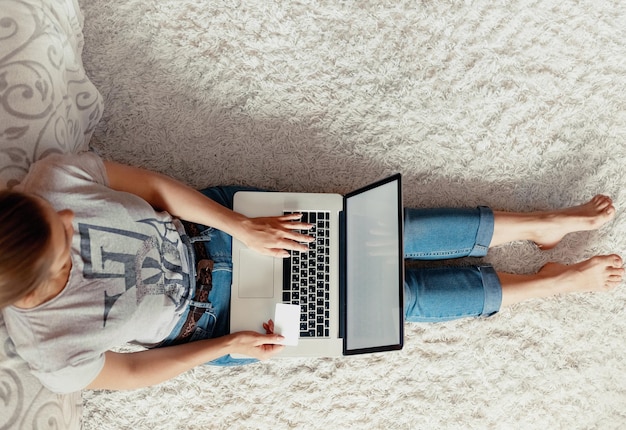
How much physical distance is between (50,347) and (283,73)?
871mm

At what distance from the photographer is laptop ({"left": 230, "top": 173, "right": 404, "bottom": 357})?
1073 millimetres

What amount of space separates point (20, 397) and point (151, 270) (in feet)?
0.96

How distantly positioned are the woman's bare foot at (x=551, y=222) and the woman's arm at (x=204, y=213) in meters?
0.50

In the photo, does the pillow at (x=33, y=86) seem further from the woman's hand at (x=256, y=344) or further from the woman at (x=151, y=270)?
the woman's hand at (x=256, y=344)

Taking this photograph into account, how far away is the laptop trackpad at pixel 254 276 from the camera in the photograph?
112 cm

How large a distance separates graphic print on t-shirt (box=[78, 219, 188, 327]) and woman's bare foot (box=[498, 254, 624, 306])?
30.9 inches

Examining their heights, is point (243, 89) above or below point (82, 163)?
above

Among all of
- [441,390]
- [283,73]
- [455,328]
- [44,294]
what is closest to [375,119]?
[283,73]

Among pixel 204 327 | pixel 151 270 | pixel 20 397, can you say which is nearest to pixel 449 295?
pixel 204 327

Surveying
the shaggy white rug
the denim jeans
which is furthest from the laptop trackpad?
the shaggy white rug

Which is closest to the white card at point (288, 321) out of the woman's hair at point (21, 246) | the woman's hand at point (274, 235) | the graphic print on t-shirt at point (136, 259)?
the woman's hand at point (274, 235)

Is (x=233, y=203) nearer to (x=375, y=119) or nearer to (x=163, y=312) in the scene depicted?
(x=163, y=312)

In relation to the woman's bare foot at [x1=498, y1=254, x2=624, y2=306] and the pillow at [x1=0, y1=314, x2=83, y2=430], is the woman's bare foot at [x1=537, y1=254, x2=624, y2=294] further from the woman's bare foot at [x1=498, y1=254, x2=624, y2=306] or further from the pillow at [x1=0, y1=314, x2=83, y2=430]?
the pillow at [x1=0, y1=314, x2=83, y2=430]

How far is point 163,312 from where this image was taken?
931 millimetres
